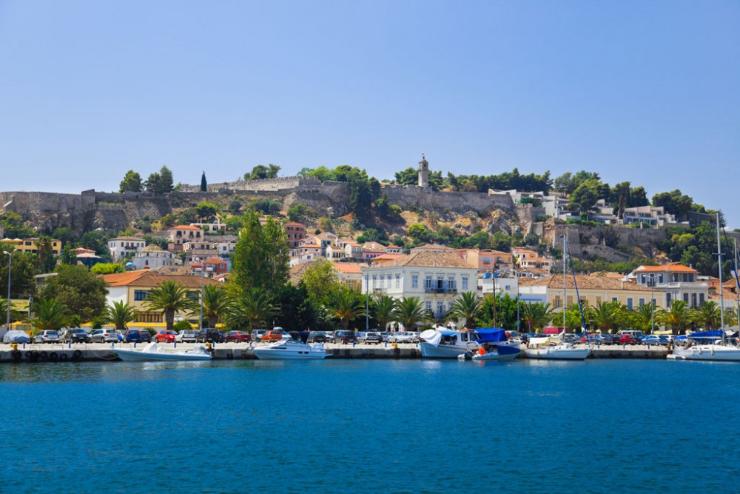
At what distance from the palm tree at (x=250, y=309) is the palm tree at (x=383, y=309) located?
7.19 meters

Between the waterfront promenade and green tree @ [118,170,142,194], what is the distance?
10257cm

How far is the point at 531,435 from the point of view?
31.7 meters

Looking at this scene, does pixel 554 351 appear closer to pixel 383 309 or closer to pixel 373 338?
pixel 373 338

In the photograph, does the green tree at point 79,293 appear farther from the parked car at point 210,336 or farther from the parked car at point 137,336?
the parked car at point 210,336

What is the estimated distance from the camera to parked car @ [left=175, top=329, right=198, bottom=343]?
61812 mm

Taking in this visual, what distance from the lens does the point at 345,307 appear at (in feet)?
230

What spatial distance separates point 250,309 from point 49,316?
40.3 feet

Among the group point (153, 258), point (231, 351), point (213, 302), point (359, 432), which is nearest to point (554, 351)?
point (231, 351)

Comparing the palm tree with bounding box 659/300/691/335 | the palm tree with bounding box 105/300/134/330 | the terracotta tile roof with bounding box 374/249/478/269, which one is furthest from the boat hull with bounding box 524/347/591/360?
the palm tree with bounding box 105/300/134/330

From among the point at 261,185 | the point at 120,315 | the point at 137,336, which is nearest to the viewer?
the point at 137,336

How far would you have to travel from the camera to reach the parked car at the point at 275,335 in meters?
63.0

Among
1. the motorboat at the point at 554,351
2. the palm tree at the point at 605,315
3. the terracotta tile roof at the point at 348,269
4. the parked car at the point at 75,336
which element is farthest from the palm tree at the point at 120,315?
the palm tree at the point at 605,315

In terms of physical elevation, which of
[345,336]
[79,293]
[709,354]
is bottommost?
[709,354]

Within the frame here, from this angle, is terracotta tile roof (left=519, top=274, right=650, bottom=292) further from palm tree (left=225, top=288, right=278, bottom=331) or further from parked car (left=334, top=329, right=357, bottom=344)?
palm tree (left=225, top=288, right=278, bottom=331)
